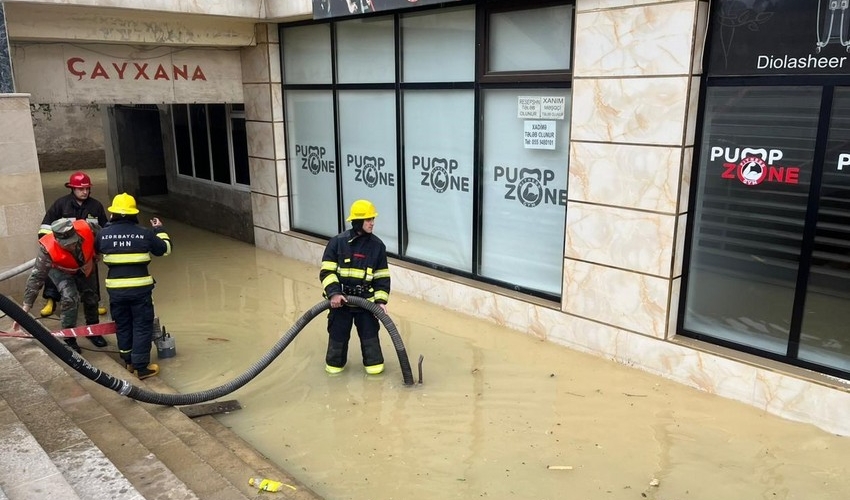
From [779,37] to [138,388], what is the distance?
17.2 feet

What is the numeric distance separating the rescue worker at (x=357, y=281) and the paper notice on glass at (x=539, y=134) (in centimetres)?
186

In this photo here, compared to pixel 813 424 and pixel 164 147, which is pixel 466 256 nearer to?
pixel 813 424

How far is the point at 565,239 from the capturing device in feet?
20.0

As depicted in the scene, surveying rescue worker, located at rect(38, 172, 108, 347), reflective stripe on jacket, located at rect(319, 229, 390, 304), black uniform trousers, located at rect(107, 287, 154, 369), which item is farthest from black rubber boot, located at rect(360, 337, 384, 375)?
rescue worker, located at rect(38, 172, 108, 347)

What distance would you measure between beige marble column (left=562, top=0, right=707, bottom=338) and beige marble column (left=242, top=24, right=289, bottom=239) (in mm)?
5179

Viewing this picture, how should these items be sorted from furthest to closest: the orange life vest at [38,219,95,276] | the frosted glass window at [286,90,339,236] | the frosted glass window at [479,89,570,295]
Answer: the frosted glass window at [286,90,339,236]
the frosted glass window at [479,89,570,295]
the orange life vest at [38,219,95,276]

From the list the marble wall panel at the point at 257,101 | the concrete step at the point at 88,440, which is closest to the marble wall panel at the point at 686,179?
the concrete step at the point at 88,440

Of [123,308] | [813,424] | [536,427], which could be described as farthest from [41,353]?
[813,424]

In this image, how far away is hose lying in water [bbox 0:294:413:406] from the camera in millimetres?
3840

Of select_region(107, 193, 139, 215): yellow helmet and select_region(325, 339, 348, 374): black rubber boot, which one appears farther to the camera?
select_region(325, 339, 348, 374): black rubber boot

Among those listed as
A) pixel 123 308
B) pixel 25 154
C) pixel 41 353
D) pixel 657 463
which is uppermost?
pixel 25 154

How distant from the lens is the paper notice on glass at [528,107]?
625 cm

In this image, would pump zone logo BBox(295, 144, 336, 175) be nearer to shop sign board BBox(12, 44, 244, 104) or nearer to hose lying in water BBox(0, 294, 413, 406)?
shop sign board BBox(12, 44, 244, 104)

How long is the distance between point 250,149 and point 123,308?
203 inches
